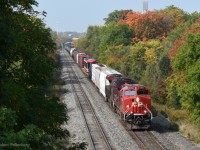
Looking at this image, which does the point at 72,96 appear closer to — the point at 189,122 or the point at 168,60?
the point at 168,60

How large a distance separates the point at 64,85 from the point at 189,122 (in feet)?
97.5

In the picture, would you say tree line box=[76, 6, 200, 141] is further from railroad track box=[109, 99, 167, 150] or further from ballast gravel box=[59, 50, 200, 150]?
railroad track box=[109, 99, 167, 150]

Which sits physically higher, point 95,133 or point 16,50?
point 16,50

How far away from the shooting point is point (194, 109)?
1184 inches

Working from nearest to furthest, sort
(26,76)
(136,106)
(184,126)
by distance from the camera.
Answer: (26,76), (136,106), (184,126)

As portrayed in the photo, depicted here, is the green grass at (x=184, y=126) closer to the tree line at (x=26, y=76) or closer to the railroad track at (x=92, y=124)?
the railroad track at (x=92, y=124)

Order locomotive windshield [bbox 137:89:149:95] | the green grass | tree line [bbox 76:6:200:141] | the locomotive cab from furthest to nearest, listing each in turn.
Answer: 1. tree line [bbox 76:6:200:141]
2. locomotive windshield [bbox 137:89:149:95]
3. the locomotive cab
4. the green grass

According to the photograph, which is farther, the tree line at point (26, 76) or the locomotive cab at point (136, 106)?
the locomotive cab at point (136, 106)

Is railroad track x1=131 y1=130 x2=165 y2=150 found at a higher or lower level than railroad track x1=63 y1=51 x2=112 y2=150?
higher

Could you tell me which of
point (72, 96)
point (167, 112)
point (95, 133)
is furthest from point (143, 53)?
point (95, 133)

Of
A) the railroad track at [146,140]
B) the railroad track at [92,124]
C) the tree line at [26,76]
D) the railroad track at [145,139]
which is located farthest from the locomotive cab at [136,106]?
the tree line at [26,76]

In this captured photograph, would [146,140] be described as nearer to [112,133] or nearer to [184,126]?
[112,133]

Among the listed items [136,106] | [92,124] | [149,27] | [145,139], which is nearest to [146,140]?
[145,139]

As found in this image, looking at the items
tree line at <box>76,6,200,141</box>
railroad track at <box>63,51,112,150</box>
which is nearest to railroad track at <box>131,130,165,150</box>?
railroad track at <box>63,51,112,150</box>
